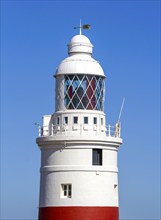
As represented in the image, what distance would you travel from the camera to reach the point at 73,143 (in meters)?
44.4

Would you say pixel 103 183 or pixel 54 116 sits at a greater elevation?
pixel 54 116

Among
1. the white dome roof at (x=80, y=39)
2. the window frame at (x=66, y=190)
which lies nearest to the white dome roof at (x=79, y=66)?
the white dome roof at (x=80, y=39)

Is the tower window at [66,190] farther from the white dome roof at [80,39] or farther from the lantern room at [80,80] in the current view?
the white dome roof at [80,39]

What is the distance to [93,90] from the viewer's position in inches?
1786

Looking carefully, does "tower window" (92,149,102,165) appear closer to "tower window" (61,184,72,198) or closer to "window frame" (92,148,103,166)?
"window frame" (92,148,103,166)

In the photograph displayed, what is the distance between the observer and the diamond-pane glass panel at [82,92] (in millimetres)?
45250

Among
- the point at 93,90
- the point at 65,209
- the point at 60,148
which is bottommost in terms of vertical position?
the point at 65,209

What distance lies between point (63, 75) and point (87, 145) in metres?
3.63

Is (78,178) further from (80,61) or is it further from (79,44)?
(79,44)

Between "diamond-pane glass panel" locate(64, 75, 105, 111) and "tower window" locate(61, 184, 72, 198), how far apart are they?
374 centimetres

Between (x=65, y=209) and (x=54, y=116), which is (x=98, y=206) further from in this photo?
(x=54, y=116)

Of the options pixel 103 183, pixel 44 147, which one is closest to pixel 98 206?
pixel 103 183

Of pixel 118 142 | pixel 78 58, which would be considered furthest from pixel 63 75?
pixel 118 142

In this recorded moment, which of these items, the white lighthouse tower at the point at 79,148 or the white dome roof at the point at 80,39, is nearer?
the white lighthouse tower at the point at 79,148
